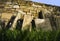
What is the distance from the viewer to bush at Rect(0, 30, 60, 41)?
6.44m

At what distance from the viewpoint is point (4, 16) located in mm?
11359

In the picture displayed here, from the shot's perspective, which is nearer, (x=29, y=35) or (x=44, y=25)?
(x=29, y=35)

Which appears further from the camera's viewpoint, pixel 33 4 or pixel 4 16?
pixel 33 4

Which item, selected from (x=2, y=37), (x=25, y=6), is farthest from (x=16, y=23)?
(x=25, y=6)

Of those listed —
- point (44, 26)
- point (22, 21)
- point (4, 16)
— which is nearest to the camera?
point (44, 26)

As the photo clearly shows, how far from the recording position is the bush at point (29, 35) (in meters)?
6.44

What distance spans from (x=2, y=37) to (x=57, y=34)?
1.46 metres

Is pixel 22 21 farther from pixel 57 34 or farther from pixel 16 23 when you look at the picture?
pixel 57 34

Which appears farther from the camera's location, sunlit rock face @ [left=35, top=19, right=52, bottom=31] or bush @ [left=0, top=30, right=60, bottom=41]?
sunlit rock face @ [left=35, top=19, right=52, bottom=31]

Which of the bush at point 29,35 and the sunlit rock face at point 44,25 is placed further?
the sunlit rock face at point 44,25

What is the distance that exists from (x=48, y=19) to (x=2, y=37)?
219 cm

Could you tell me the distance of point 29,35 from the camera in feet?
21.6

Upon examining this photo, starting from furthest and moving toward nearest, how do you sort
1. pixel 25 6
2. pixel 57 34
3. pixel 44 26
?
pixel 25 6 → pixel 44 26 → pixel 57 34

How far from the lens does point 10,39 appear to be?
664cm
